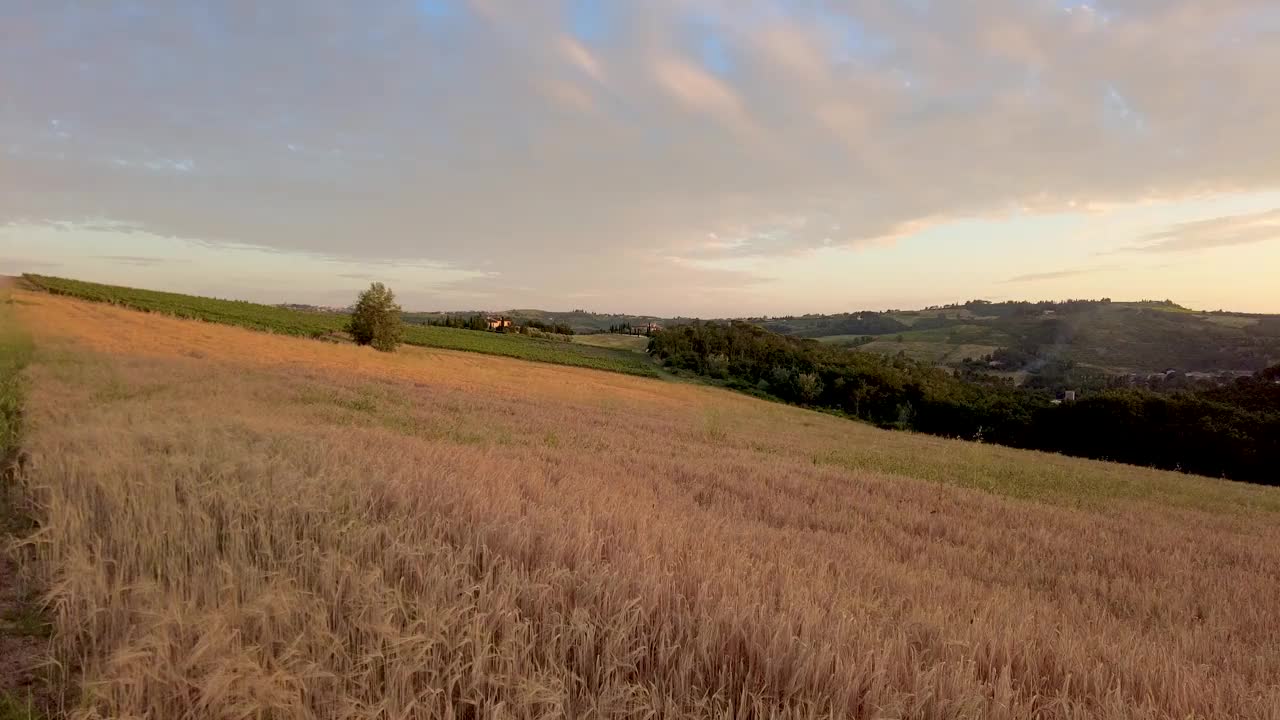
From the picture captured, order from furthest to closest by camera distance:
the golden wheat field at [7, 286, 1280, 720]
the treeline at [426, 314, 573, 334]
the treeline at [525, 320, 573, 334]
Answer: the treeline at [525, 320, 573, 334] < the treeline at [426, 314, 573, 334] < the golden wheat field at [7, 286, 1280, 720]

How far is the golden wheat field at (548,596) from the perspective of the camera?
Result: 2.85 meters

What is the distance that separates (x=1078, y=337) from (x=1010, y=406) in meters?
87.2

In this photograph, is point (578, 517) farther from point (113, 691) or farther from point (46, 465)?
point (46, 465)

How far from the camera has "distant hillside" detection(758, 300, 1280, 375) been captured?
10756cm

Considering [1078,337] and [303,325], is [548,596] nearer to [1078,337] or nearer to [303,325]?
[303,325]

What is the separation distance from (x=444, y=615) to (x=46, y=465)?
510cm

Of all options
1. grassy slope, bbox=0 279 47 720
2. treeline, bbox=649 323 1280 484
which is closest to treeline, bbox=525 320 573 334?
treeline, bbox=649 323 1280 484

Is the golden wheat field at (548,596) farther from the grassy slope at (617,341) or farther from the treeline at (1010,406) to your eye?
the grassy slope at (617,341)

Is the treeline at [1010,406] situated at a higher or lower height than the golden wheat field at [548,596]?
lower

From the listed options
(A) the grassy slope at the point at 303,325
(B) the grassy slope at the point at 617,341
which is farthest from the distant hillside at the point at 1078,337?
(A) the grassy slope at the point at 303,325

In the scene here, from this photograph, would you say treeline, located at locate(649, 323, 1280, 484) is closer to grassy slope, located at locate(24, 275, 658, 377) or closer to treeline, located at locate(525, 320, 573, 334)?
grassy slope, located at locate(24, 275, 658, 377)

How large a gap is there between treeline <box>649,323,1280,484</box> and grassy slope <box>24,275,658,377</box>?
13.9 m

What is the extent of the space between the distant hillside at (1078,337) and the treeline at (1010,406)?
110 feet

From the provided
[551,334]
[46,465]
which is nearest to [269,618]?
[46,465]
